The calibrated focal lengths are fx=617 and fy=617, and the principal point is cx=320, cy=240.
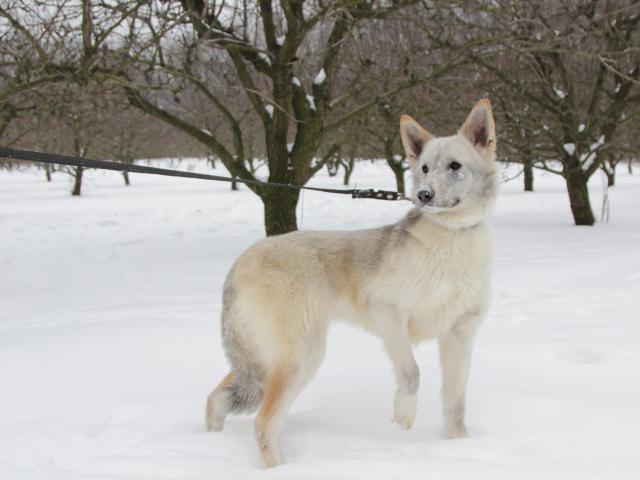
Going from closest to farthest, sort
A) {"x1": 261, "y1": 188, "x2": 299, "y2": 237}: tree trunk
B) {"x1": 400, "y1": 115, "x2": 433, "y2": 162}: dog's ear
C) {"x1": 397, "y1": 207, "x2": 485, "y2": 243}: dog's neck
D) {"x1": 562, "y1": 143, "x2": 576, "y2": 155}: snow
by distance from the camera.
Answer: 1. {"x1": 397, "y1": 207, "x2": 485, "y2": 243}: dog's neck
2. {"x1": 400, "y1": 115, "x2": 433, "y2": 162}: dog's ear
3. {"x1": 261, "y1": 188, "x2": 299, "y2": 237}: tree trunk
4. {"x1": 562, "y1": 143, "x2": 576, "y2": 155}: snow

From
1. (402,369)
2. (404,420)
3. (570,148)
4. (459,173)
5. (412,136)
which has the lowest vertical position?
(404,420)

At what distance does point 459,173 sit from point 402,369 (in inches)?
42.6

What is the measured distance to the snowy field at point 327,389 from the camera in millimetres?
2818

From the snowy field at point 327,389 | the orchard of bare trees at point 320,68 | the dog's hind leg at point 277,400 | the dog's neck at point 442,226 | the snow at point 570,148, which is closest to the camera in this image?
the snowy field at point 327,389

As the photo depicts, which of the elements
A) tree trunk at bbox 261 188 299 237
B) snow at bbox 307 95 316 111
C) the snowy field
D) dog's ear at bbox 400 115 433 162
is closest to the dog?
dog's ear at bbox 400 115 433 162

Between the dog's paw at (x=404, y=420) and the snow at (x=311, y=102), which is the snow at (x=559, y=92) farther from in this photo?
the dog's paw at (x=404, y=420)

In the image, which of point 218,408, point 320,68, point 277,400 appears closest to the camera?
point 277,400

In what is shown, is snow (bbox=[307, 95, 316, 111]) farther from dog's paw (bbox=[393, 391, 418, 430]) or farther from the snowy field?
dog's paw (bbox=[393, 391, 418, 430])

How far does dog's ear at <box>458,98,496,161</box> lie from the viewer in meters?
3.41

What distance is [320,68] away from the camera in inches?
420

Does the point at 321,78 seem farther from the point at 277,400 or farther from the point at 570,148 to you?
the point at 277,400

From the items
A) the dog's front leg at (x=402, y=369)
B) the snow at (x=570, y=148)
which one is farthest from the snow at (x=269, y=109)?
the snow at (x=570, y=148)

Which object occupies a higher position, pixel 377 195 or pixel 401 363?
pixel 377 195

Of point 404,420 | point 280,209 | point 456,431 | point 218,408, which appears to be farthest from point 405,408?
point 280,209
